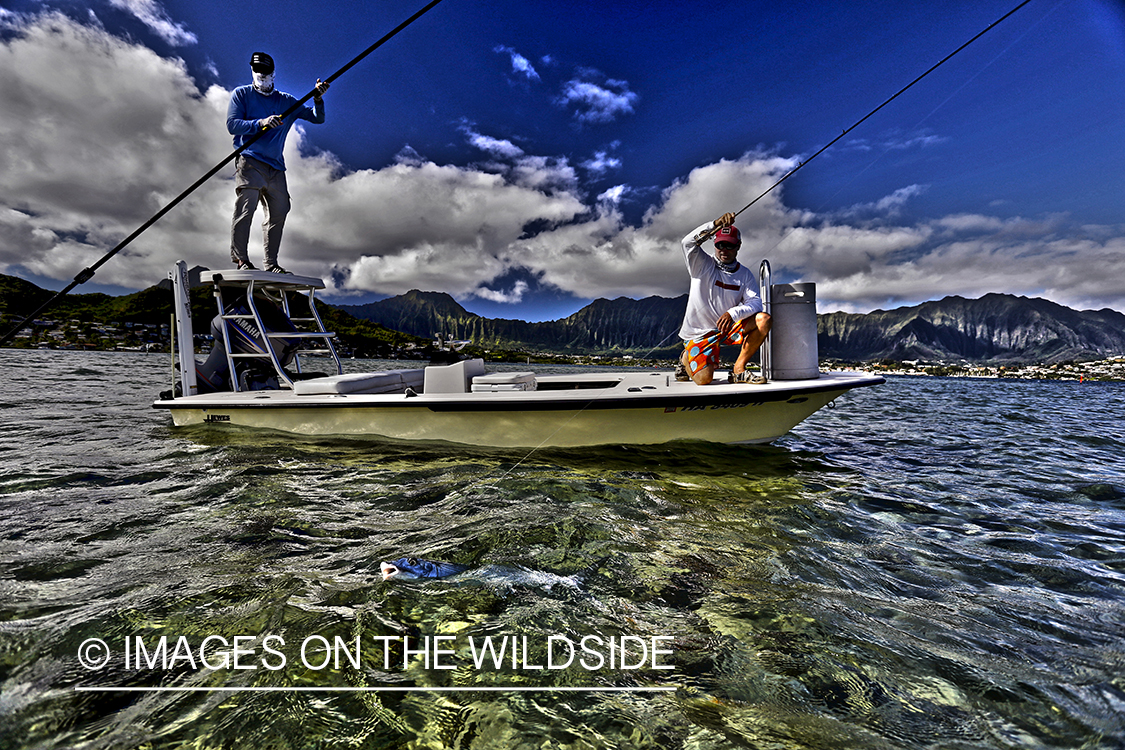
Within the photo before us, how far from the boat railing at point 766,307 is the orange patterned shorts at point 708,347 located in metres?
A: 0.36

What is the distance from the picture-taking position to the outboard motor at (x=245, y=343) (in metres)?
7.84

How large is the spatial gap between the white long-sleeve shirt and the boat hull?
1070 millimetres

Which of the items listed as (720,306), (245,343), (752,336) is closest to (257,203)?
(245,343)

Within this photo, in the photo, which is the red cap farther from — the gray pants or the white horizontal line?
the gray pants

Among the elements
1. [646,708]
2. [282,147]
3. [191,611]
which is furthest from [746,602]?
[282,147]

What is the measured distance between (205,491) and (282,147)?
5.99m

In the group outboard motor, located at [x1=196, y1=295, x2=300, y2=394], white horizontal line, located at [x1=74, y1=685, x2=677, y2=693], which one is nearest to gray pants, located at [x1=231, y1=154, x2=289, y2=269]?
outboard motor, located at [x1=196, y1=295, x2=300, y2=394]

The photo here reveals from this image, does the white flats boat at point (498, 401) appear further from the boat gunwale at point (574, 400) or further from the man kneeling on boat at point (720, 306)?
the man kneeling on boat at point (720, 306)

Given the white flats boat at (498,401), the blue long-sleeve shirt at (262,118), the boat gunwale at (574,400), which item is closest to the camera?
the boat gunwale at (574,400)

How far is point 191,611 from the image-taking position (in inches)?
86.2

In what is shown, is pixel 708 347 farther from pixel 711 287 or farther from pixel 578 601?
pixel 578 601

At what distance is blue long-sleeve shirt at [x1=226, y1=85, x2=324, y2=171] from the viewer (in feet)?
22.5

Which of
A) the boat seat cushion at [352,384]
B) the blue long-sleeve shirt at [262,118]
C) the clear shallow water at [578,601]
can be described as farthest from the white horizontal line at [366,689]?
the blue long-sleeve shirt at [262,118]

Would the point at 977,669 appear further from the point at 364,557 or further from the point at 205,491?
the point at 205,491
